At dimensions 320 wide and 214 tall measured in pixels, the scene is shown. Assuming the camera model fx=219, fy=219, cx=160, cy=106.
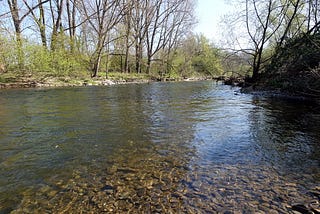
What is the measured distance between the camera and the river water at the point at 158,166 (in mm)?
2381

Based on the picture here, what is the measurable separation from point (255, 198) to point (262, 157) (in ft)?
4.28

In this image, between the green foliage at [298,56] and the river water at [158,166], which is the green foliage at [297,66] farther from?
the river water at [158,166]

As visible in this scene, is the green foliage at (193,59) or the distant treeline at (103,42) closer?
the distant treeline at (103,42)

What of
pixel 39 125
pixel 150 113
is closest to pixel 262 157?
pixel 150 113

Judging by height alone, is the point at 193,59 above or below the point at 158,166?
above

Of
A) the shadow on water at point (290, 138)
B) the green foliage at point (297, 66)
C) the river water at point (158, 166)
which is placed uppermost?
the green foliage at point (297, 66)

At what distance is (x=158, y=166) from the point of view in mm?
3256

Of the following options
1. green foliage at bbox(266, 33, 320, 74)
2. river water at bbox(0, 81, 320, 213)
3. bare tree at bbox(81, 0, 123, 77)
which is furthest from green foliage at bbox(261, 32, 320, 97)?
bare tree at bbox(81, 0, 123, 77)

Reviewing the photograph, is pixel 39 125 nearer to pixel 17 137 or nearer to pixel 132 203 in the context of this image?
pixel 17 137

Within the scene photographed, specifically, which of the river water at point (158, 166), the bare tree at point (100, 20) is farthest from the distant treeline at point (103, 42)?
the river water at point (158, 166)

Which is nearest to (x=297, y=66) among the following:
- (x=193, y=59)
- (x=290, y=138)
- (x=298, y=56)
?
(x=298, y=56)

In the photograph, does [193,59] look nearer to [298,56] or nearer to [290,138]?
[298,56]

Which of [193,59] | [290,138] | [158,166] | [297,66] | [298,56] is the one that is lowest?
[158,166]

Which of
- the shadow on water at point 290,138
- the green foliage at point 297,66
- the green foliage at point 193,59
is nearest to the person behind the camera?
the shadow on water at point 290,138
